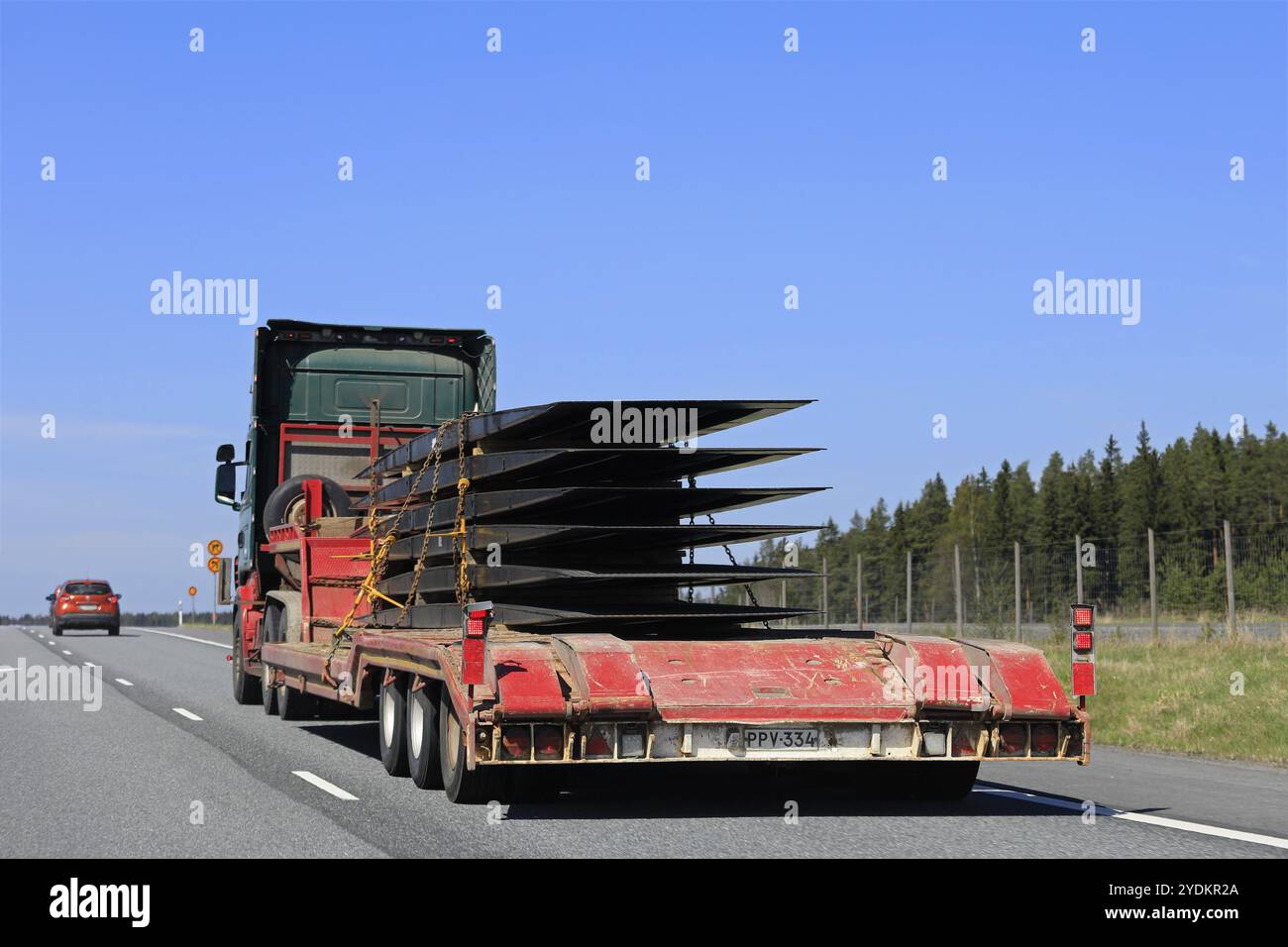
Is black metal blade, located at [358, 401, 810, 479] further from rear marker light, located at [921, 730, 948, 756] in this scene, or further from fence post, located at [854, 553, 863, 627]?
fence post, located at [854, 553, 863, 627]

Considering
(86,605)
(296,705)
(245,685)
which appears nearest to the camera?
(296,705)

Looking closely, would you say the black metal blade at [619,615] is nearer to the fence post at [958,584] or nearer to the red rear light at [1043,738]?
the red rear light at [1043,738]

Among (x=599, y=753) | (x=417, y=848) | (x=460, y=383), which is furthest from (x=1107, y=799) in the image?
(x=460, y=383)

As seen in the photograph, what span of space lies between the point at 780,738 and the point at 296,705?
894 cm

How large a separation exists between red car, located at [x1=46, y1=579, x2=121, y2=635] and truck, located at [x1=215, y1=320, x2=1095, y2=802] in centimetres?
3671

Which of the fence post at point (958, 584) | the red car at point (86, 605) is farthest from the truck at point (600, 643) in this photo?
the red car at point (86, 605)

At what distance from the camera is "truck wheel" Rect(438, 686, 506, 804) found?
9.51 meters

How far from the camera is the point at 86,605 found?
50781 millimetres

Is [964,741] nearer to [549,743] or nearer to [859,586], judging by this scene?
[549,743]

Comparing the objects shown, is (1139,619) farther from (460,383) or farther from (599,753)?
(599,753)

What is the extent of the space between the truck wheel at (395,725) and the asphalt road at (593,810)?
0.15 meters

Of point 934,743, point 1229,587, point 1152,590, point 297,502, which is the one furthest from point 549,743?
point 1152,590
